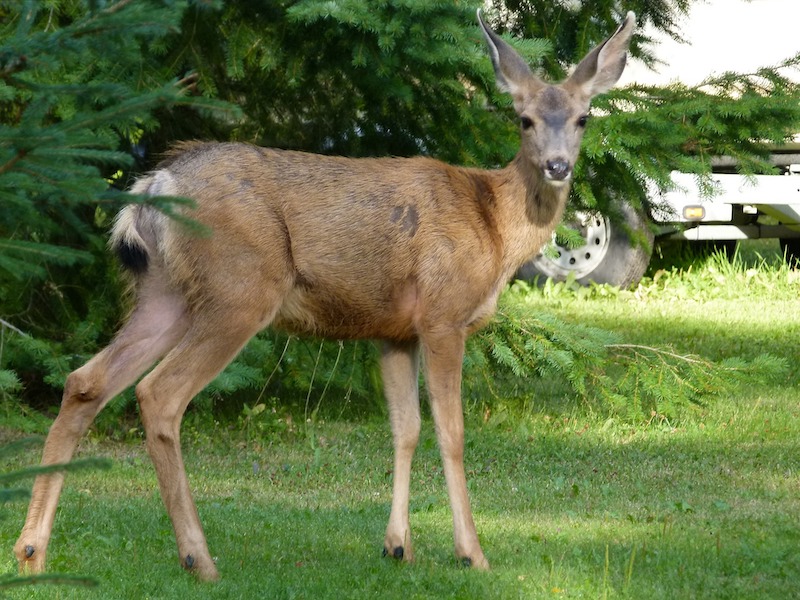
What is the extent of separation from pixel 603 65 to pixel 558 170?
813mm

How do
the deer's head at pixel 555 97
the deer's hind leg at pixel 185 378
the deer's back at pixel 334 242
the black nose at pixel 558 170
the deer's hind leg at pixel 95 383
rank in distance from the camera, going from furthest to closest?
the deer's head at pixel 555 97 < the black nose at pixel 558 170 < the deer's back at pixel 334 242 < the deer's hind leg at pixel 185 378 < the deer's hind leg at pixel 95 383

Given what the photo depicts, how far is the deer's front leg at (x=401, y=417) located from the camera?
554 cm

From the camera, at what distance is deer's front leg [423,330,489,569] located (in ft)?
18.0

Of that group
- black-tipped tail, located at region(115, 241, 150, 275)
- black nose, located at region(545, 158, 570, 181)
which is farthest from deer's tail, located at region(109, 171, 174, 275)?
black nose, located at region(545, 158, 570, 181)

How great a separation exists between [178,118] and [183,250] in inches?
131

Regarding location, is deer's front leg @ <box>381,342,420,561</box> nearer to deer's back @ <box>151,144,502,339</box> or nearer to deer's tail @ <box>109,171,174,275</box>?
deer's back @ <box>151,144,502,339</box>

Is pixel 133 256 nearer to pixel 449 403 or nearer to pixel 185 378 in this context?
pixel 185 378

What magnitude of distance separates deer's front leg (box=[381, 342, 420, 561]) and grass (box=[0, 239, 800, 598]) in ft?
0.62

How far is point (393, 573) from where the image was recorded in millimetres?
5211

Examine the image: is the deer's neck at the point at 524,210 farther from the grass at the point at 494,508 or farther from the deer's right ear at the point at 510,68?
the grass at the point at 494,508

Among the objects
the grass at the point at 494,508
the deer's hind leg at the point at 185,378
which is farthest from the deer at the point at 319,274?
the grass at the point at 494,508

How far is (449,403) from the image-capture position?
5.61 metres

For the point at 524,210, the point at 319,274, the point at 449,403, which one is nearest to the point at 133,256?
the point at 319,274

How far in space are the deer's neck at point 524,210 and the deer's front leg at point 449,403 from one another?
627 millimetres
